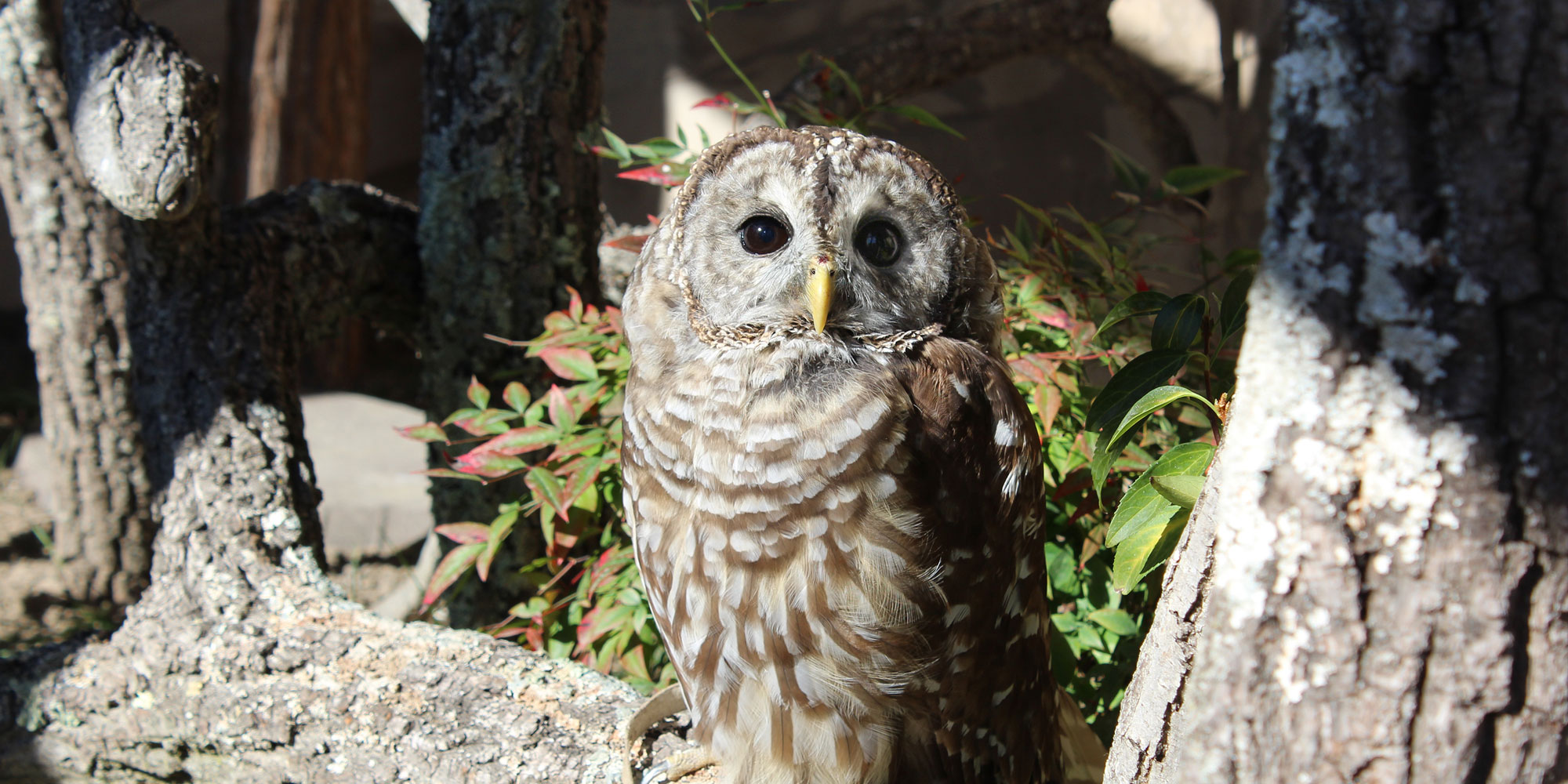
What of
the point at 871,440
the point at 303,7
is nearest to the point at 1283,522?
the point at 871,440

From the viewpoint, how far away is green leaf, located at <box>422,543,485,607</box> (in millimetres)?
2004

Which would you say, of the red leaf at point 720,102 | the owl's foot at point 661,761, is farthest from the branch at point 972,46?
the owl's foot at point 661,761

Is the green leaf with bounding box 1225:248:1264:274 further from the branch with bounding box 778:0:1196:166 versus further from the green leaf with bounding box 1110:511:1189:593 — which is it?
the branch with bounding box 778:0:1196:166

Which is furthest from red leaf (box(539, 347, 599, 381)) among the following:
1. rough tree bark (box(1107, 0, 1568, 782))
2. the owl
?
rough tree bark (box(1107, 0, 1568, 782))

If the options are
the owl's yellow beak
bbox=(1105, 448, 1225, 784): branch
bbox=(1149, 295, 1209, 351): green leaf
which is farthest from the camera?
the owl's yellow beak

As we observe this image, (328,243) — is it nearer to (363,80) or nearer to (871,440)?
(871,440)

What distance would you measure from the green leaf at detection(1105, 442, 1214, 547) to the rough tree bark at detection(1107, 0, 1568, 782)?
0.32 m

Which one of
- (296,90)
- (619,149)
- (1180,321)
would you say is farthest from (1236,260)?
(296,90)

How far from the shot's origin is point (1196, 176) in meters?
1.92

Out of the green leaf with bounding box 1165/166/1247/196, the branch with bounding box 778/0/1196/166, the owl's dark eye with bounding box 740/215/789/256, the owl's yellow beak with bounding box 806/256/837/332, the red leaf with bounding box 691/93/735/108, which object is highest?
the branch with bounding box 778/0/1196/166

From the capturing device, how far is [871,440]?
54.6 inches

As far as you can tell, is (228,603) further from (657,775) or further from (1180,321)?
(1180,321)

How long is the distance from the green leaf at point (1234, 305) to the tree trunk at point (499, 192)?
191cm

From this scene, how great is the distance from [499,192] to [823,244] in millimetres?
1484
